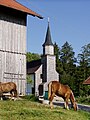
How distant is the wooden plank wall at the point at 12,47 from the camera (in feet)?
82.1

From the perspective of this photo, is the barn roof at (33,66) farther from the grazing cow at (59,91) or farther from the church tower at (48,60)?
the grazing cow at (59,91)

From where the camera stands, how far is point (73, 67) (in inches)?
3772

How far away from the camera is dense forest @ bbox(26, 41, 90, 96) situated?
261ft

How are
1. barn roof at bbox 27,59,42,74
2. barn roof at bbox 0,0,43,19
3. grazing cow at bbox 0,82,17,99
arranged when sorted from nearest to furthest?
grazing cow at bbox 0,82,17,99 → barn roof at bbox 0,0,43,19 → barn roof at bbox 27,59,42,74

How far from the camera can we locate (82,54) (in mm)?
92062

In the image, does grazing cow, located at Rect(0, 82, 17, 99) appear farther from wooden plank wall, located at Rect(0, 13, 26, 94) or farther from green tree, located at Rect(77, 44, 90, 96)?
green tree, located at Rect(77, 44, 90, 96)

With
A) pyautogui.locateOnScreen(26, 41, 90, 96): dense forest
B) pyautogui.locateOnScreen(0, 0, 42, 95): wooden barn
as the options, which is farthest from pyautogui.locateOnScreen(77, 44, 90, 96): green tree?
pyautogui.locateOnScreen(0, 0, 42, 95): wooden barn

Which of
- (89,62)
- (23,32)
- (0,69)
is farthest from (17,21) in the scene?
(89,62)

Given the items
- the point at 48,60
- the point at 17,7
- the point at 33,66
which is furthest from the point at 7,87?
the point at 33,66

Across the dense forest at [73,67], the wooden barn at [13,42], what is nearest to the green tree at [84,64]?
the dense forest at [73,67]

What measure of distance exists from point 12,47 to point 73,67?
7116 centimetres

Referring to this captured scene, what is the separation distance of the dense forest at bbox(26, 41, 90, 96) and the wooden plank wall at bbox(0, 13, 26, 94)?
43.9 metres

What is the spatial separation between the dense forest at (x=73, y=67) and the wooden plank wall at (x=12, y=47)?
1729 inches

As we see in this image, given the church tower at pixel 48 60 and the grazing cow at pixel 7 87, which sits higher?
the church tower at pixel 48 60
